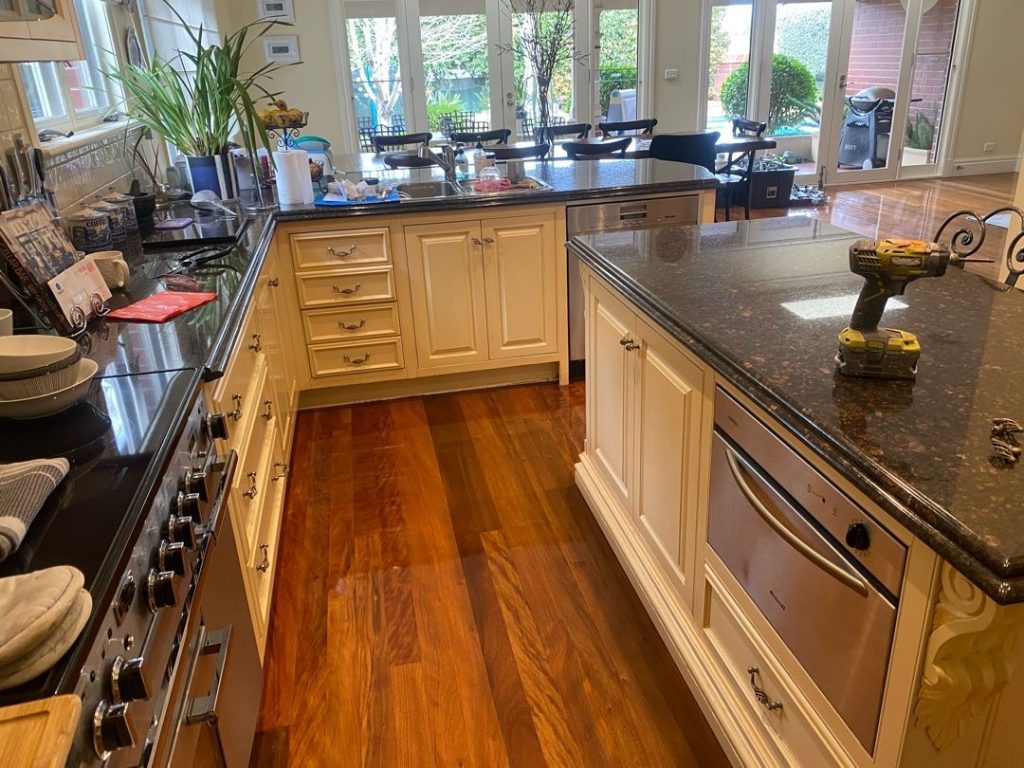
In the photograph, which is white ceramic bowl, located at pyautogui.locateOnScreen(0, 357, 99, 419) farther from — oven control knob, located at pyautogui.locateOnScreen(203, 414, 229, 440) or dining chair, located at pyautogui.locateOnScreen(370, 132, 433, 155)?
dining chair, located at pyautogui.locateOnScreen(370, 132, 433, 155)

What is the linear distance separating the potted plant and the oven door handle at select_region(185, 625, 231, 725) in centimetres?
207

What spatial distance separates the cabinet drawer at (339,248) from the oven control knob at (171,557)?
6.92 ft

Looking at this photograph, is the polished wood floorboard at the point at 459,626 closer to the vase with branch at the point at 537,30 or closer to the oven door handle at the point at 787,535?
the oven door handle at the point at 787,535

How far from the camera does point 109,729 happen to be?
785mm

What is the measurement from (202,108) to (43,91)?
0.58 meters

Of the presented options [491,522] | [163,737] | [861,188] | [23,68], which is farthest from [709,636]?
[861,188]

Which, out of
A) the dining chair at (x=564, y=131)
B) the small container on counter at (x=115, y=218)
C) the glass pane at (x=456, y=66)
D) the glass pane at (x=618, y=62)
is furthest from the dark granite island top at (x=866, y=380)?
the glass pane at (x=618, y=62)

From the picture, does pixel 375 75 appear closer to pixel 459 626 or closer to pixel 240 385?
pixel 240 385

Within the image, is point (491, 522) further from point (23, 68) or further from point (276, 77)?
point (276, 77)

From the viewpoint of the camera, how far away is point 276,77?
6.78 meters

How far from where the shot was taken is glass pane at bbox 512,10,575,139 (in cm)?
702

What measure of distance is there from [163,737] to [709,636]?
A: 1.10 m

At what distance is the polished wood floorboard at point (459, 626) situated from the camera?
5.44 feet

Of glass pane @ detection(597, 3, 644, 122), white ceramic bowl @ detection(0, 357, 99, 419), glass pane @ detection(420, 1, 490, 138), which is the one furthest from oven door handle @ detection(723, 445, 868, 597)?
glass pane @ detection(597, 3, 644, 122)
